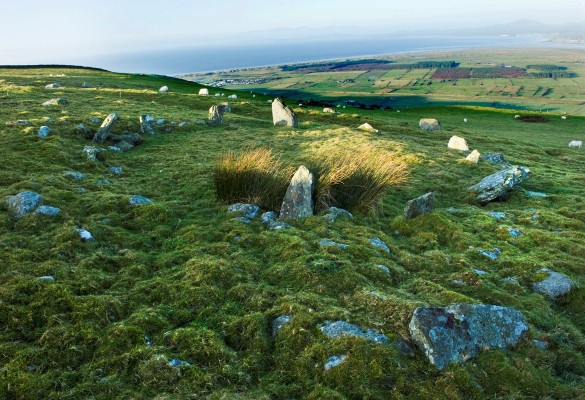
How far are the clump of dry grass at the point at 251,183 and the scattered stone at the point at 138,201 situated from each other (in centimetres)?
189

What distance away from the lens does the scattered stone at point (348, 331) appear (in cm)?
540

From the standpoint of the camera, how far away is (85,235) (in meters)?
8.12

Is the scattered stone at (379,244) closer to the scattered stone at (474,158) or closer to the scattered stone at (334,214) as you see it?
the scattered stone at (334,214)

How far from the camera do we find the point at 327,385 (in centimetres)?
477

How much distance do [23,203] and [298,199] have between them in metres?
6.46

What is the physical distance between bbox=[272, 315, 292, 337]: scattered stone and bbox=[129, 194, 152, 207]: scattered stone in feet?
19.2

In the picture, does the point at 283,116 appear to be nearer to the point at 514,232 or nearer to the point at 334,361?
the point at 514,232

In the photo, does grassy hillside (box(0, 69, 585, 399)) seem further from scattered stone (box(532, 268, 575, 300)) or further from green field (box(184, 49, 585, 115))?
green field (box(184, 49, 585, 115))

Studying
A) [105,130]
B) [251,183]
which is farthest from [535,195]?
[105,130]

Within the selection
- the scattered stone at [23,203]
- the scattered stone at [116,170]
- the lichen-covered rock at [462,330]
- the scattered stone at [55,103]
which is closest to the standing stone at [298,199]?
the lichen-covered rock at [462,330]

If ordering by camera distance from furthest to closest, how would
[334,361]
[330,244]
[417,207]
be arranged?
[417,207] < [330,244] < [334,361]

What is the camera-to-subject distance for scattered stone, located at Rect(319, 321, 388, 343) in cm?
540

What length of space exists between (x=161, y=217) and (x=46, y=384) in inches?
212

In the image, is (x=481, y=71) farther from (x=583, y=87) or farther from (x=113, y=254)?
(x=113, y=254)
